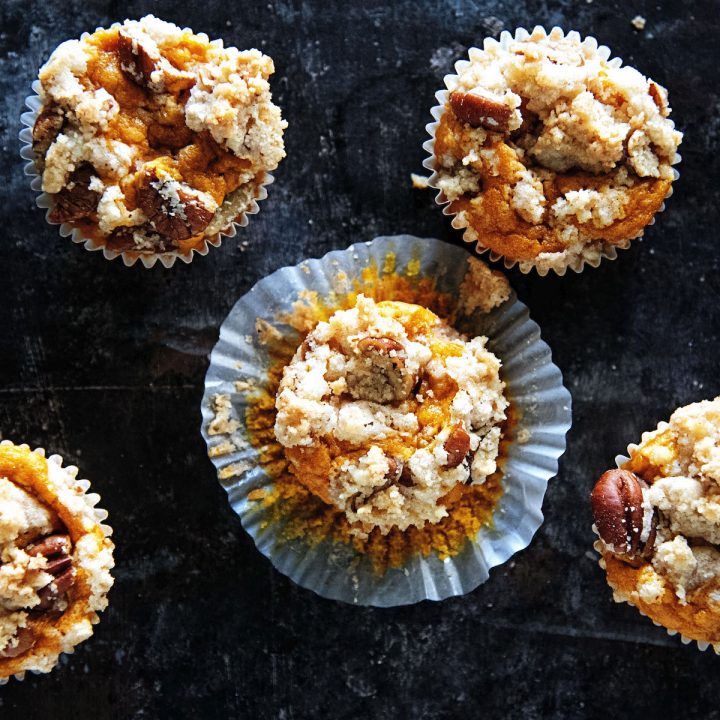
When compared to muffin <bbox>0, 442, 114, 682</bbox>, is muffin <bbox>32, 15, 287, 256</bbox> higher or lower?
higher

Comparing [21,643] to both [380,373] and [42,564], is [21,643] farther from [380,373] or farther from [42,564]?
[380,373]

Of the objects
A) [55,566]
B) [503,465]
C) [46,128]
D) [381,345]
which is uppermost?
[46,128]

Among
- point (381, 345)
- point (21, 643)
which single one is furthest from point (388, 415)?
point (21, 643)

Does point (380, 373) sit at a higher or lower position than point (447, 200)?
lower

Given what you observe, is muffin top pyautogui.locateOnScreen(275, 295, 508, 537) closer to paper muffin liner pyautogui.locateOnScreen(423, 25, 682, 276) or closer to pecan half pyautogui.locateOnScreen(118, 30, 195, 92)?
paper muffin liner pyautogui.locateOnScreen(423, 25, 682, 276)

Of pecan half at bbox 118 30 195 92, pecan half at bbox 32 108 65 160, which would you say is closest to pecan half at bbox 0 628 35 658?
pecan half at bbox 32 108 65 160

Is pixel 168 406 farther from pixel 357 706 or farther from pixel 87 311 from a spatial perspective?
pixel 357 706
